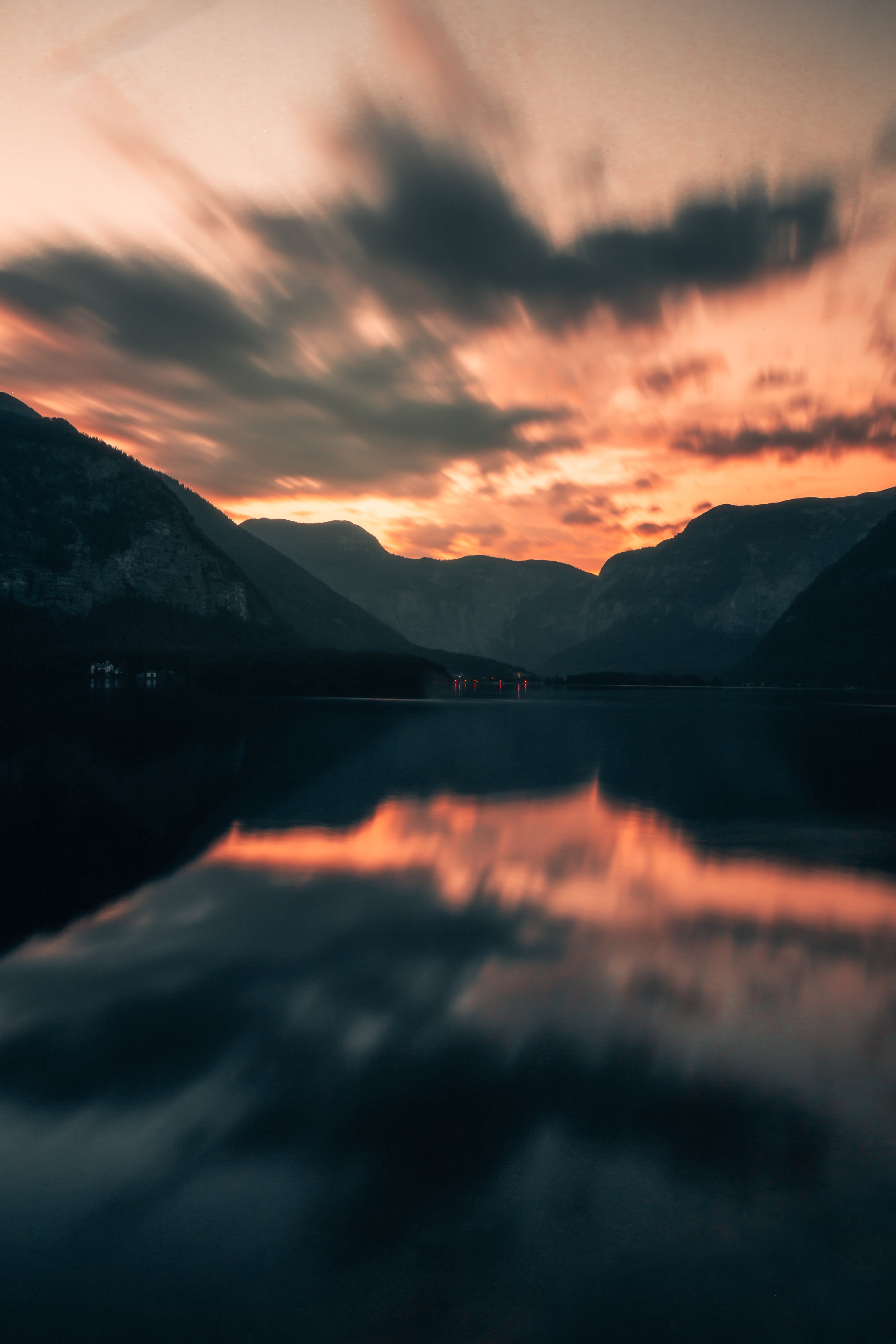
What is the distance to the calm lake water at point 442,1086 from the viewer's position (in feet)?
17.9

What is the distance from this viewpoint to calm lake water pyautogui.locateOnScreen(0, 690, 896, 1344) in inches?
215

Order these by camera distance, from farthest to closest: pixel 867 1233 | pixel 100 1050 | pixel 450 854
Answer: pixel 450 854
pixel 100 1050
pixel 867 1233

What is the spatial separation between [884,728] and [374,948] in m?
79.3

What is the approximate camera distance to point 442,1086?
8.44 m

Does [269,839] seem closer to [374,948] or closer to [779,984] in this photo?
[374,948]

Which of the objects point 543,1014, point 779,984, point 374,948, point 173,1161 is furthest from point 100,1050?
point 779,984

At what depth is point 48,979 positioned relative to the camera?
11.5m

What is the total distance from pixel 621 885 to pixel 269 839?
10690mm

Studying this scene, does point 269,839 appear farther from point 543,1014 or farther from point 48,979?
point 543,1014

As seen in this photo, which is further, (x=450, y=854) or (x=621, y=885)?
(x=450, y=854)

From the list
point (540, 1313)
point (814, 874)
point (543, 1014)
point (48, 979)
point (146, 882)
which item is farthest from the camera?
point (814, 874)

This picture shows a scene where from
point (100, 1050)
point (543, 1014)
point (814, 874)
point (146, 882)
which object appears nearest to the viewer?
point (100, 1050)

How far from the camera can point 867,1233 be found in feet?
20.2

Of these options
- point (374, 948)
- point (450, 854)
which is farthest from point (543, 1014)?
point (450, 854)
